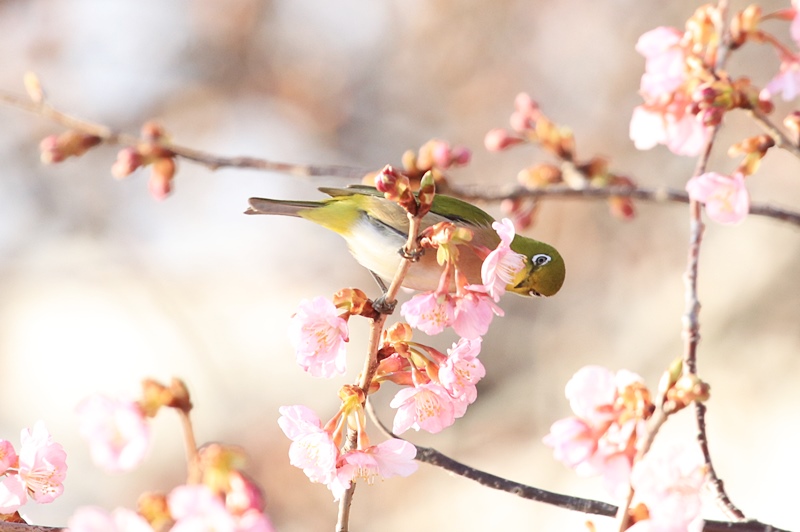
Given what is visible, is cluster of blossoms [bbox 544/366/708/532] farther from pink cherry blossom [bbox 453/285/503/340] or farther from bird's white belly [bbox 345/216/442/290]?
bird's white belly [bbox 345/216/442/290]

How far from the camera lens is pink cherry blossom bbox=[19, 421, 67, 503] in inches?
39.6

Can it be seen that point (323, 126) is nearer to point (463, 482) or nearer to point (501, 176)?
point (501, 176)

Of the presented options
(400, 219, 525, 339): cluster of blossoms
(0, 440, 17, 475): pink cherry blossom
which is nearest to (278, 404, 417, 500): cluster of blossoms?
(400, 219, 525, 339): cluster of blossoms

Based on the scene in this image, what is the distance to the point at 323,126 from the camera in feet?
17.9

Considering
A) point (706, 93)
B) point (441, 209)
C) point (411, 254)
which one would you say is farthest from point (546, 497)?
point (441, 209)

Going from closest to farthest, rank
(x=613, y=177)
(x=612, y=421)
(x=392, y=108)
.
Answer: (x=612, y=421) < (x=613, y=177) < (x=392, y=108)

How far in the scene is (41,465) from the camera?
1012 mm

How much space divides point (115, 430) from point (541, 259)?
3.63ft

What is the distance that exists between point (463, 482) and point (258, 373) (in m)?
1.52

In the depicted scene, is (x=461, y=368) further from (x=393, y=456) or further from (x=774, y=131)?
(x=774, y=131)

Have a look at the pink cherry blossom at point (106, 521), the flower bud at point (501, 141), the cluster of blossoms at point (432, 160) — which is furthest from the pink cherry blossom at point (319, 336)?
the flower bud at point (501, 141)

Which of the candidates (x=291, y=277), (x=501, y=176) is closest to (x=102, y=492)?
(x=291, y=277)

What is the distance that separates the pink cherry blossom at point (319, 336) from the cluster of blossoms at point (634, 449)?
30cm

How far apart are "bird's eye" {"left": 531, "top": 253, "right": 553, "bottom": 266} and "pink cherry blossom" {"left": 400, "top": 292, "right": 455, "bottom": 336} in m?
0.78
